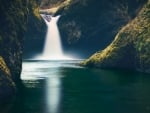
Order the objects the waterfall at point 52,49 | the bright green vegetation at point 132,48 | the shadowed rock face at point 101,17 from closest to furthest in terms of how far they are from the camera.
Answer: the bright green vegetation at point 132,48 < the shadowed rock face at point 101,17 < the waterfall at point 52,49

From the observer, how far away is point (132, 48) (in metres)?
146

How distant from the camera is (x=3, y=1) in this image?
98938mm

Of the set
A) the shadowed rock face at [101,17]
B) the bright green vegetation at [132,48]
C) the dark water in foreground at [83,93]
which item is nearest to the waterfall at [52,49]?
the shadowed rock face at [101,17]

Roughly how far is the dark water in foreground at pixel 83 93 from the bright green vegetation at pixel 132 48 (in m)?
14.4

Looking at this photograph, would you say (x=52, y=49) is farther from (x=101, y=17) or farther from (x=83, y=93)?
(x=83, y=93)

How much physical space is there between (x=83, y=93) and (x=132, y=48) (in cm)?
5943

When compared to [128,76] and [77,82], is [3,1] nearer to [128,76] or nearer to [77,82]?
[77,82]

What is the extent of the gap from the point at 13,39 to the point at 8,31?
260 centimetres

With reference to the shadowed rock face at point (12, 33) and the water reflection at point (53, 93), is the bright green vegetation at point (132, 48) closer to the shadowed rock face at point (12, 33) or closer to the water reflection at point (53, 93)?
the water reflection at point (53, 93)

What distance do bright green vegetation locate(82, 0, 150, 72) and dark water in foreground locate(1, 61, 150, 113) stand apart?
47.1 ft

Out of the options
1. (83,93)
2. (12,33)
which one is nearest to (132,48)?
(12,33)

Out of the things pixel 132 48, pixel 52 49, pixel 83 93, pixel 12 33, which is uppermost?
pixel 52 49

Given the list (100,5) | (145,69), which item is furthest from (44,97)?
(100,5)

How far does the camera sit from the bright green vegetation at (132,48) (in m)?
139
